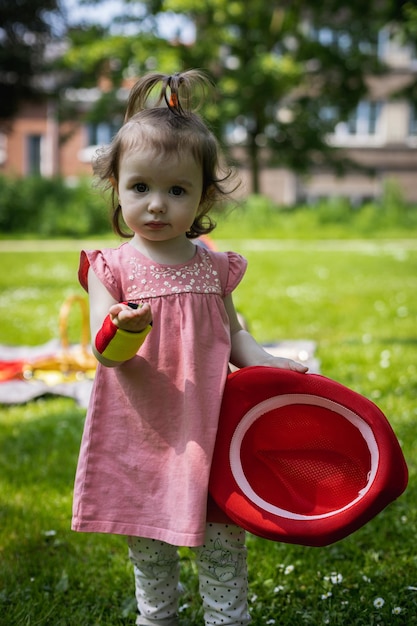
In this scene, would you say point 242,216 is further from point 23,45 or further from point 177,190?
point 177,190

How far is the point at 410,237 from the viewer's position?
19.4 meters

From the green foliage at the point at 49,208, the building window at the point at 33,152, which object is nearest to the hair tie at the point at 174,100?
the green foliage at the point at 49,208

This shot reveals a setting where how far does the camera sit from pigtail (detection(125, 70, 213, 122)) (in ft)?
6.93

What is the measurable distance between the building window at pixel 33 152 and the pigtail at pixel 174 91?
28786mm

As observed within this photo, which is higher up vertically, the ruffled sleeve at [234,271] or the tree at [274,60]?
the tree at [274,60]

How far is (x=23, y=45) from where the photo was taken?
2447 centimetres

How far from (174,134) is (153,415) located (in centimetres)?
75

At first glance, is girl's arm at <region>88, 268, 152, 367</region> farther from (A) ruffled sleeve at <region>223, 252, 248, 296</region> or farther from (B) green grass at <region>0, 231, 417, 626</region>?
(B) green grass at <region>0, 231, 417, 626</region>

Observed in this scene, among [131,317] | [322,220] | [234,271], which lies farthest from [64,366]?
[322,220]

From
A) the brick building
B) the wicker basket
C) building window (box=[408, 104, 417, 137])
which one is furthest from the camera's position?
building window (box=[408, 104, 417, 137])

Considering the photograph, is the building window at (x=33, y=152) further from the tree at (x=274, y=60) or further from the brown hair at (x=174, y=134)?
the brown hair at (x=174, y=134)

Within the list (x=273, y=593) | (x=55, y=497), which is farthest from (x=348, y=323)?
(x=273, y=593)

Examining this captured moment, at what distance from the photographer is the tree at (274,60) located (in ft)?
70.4

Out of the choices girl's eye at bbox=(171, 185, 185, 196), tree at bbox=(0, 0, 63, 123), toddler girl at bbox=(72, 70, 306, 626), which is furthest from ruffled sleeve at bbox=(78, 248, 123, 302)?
tree at bbox=(0, 0, 63, 123)
